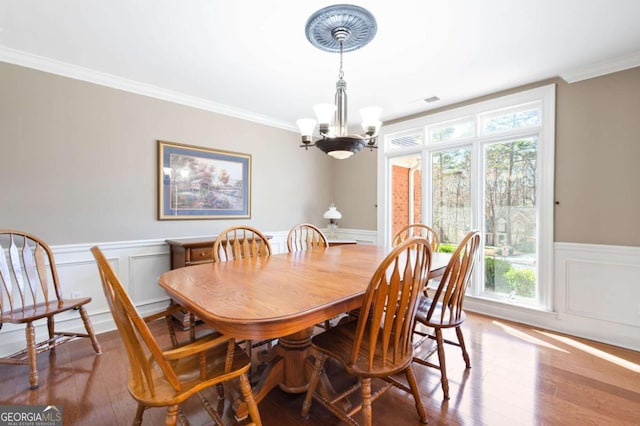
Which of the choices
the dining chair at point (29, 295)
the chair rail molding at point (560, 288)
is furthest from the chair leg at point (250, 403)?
the chair rail molding at point (560, 288)

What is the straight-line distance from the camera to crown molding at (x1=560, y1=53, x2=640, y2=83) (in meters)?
2.45

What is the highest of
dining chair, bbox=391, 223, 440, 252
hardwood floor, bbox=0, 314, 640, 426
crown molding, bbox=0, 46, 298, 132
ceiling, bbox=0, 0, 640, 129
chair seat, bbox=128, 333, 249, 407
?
ceiling, bbox=0, 0, 640, 129

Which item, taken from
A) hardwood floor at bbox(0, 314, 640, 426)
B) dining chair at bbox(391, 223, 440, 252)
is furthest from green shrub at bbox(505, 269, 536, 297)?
dining chair at bbox(391, 223, 440, 252)

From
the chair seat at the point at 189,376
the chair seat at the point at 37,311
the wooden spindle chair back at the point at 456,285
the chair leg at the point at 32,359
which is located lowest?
the chair leg at the point at 32,359

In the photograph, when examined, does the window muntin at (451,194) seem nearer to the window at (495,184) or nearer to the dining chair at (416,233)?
the window at (495,184)

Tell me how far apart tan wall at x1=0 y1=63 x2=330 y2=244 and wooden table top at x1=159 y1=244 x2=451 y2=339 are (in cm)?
160

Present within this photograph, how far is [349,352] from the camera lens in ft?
4.64

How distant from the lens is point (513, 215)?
10.3 feet

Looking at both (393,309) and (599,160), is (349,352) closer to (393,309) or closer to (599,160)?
(393,309)

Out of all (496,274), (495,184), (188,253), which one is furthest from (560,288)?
(188,253)

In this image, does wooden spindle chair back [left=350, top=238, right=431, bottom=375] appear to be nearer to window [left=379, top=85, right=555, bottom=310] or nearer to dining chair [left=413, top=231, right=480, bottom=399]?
dining chair [left=413, top=231, right=480, bottom=399]

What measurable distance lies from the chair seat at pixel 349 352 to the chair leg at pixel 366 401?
0.08 metres

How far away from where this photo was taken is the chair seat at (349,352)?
129 cm

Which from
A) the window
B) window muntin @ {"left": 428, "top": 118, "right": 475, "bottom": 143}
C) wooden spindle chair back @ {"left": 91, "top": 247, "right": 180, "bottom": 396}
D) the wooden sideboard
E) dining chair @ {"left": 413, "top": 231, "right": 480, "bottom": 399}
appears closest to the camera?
wooden spindle chair back @ {"left": 91, "top": 247, "right": 180, "bottom": 396}
